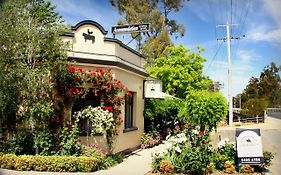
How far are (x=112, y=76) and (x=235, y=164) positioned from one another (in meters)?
3.49

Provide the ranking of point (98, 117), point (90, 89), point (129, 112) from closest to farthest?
point (98, 117)
point (90, 89)
point (129, 112)

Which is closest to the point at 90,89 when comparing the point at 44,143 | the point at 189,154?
the point at 44,143

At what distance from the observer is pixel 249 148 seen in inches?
265

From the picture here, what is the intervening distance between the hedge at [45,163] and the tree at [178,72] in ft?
43.2

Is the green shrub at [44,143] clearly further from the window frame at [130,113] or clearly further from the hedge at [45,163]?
the window frame at [130,113]

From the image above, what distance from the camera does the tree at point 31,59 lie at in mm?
6664

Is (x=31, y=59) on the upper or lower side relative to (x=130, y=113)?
upper

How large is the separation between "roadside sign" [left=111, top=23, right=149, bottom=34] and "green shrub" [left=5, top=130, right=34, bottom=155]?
11.9 ft

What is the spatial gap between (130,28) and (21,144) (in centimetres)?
421

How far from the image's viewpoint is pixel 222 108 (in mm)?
7316

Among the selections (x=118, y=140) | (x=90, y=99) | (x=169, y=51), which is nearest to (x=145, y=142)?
(x=118, y=140)

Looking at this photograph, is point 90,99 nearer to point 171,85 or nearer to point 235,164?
point 235,164

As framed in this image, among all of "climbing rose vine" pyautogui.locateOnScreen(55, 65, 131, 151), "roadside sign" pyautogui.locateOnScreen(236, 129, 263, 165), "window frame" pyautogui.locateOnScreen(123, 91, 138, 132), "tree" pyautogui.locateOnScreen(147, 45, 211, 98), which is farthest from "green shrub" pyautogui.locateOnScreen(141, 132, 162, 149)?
"tree" pyautogui.locateOnScreen(147, 45, 211, 98)

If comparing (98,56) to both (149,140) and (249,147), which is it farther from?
(249,147)
